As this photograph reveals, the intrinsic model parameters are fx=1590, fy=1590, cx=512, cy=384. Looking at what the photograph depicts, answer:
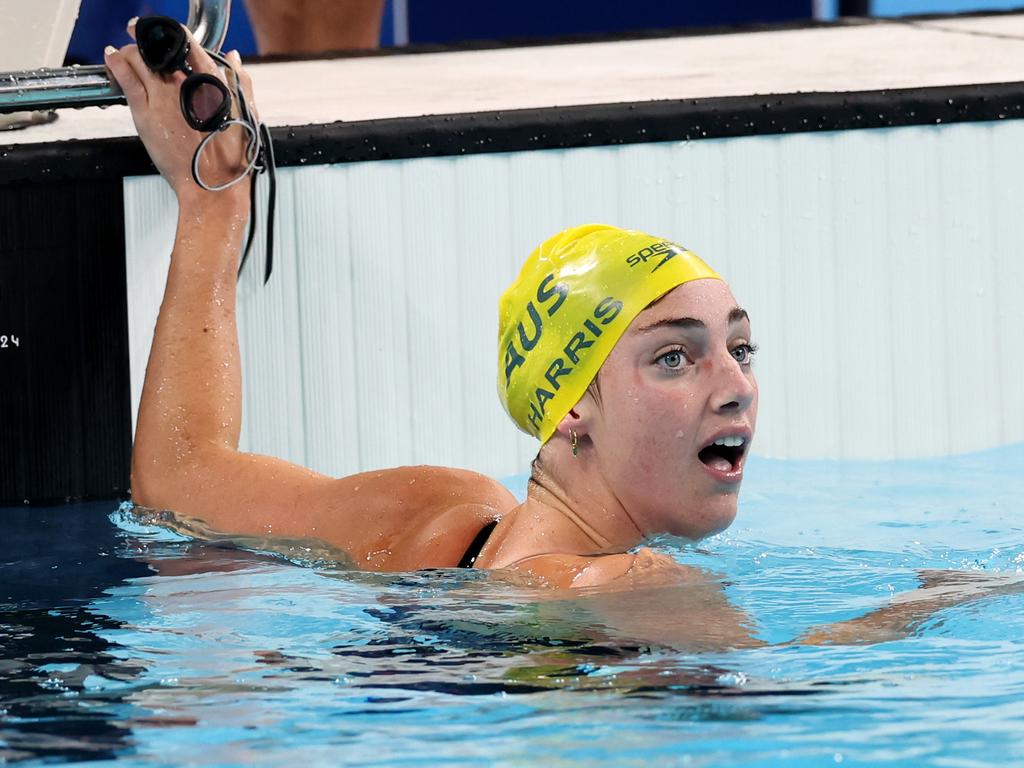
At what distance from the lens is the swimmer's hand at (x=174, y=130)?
351cm

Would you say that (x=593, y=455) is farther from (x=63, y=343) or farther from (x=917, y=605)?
(x=63, y=343)

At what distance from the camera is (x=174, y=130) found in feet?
11.6

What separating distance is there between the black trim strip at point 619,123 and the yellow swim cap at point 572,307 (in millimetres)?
1219

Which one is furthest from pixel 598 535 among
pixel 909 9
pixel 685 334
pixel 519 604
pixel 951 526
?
pixel 909 9

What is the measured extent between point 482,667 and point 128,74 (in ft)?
6.07

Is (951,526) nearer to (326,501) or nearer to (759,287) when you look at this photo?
(759,287)

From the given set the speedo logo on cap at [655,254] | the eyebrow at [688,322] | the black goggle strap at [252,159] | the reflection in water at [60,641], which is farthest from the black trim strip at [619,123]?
the eyebrow at [688,322]

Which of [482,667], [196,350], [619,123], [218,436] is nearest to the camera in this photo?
[482,667]

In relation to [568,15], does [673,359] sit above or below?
below

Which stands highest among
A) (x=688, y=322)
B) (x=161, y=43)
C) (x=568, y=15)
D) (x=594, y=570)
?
(x=568, y=15)

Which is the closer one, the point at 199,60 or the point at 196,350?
the point at 196,350

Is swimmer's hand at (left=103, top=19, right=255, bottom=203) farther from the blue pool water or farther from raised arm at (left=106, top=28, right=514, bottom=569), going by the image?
the blue pool water

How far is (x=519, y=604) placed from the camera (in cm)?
243

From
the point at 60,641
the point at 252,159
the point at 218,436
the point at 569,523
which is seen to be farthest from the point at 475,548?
the point at 252,159
